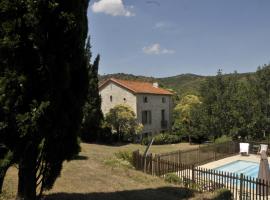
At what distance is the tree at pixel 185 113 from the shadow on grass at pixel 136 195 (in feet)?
82.1

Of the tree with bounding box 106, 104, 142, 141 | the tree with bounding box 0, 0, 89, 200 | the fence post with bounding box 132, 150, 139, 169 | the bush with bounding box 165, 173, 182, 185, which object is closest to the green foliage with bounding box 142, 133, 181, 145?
the tree with bounding box 106, 104, 142, 141

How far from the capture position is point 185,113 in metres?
41.8

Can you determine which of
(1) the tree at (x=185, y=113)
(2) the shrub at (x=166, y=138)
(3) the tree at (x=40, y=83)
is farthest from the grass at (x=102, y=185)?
(1) the tree at (x=185, y=113)

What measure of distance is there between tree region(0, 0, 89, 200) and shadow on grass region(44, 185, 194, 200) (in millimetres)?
2699

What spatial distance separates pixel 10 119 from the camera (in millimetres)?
6984

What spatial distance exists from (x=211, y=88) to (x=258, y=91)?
469 cm

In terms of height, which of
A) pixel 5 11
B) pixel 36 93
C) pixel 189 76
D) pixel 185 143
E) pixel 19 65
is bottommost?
pixel 185 143

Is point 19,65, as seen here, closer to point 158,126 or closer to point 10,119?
point 10,119

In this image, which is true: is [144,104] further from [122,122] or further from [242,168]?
[242,168]

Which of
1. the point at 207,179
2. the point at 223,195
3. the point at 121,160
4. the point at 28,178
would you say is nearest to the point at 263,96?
the point at 207,179

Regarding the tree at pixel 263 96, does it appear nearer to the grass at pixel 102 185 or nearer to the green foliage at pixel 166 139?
the green foliage at pixel 166 139

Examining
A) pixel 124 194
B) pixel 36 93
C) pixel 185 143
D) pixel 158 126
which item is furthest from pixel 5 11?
pixel 158 126

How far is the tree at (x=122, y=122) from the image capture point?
3575cm

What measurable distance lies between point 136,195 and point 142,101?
27919 millimetres
